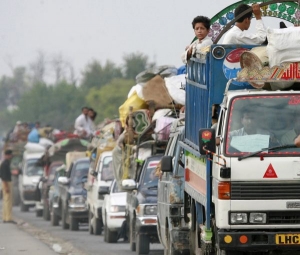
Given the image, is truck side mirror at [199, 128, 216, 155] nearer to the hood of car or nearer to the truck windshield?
the truck windshield

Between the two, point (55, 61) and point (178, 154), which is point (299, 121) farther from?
point (55, 61)

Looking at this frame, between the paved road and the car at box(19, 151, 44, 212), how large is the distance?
926 cm

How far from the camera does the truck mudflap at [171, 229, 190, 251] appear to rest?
15984 mm

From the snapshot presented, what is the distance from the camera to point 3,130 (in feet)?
497

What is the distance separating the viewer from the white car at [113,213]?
910 inches

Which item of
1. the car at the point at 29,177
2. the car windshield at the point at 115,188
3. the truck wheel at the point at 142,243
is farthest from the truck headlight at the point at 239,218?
the car at the point at 29,177

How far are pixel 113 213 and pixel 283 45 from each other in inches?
426

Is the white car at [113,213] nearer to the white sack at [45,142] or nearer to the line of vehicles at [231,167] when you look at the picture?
the line of vehicles at [231,167]

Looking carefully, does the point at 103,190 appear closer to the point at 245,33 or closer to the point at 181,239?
the point at 181,239

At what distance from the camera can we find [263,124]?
495 inches

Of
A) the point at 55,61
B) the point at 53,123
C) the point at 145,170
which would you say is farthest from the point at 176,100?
the point at 55,61

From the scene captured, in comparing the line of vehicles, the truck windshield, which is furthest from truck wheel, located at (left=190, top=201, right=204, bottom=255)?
the truck windshield

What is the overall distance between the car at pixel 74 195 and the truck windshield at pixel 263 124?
1666 centimetres

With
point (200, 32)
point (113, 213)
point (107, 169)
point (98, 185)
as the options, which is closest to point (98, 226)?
point (98, 185)
